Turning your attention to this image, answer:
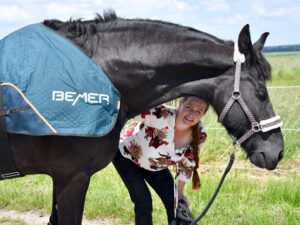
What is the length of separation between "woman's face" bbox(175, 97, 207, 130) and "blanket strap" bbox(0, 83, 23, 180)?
1.22 meters

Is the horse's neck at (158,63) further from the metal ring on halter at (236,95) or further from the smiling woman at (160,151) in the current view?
the smiling woman at (160,151)

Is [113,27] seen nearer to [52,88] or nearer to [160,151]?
[52,88]

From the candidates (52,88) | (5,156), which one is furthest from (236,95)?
(5,156)

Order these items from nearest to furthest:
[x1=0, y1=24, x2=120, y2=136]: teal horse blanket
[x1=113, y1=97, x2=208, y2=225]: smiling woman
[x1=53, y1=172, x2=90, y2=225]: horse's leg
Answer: [x1=0, y1=24, x2=120, y2=136]: teal horse blanket
[x1=53, y1=172, x2=90, y2=225]: horse's leg
[x1=113, y1=97, x2=208, y2=225]: smiling woman

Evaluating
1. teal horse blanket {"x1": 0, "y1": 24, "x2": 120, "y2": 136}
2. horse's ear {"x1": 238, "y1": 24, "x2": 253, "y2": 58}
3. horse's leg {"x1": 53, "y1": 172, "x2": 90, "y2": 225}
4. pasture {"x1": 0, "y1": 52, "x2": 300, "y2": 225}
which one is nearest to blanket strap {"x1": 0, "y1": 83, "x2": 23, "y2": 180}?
teal horse blanket {"x1": 0, "y1": 24, "x2": 120, "y2": 136}

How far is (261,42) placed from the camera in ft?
7.22

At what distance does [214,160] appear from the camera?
562 cm

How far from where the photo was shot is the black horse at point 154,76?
204cm

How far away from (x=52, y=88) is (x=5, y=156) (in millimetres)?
489

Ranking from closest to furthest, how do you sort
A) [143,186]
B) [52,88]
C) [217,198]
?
[52,88] → [143,186] → [217,198]

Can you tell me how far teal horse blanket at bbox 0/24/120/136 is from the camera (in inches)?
73.6

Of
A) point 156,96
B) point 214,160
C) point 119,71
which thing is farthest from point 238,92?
point 214,160

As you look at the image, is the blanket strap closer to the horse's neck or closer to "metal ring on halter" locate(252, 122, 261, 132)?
the horse's neck

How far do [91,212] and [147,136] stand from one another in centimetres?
154
